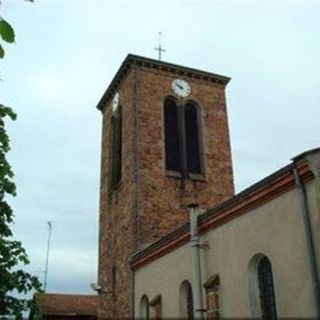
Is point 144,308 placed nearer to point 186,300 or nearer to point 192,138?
point 186,300

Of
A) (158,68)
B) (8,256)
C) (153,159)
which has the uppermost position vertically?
(158,68)

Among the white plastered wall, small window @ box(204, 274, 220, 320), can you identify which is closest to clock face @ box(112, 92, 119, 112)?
the white plastered wall

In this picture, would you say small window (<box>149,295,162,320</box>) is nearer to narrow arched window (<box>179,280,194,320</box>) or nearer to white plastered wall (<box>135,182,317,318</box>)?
white plastered wall (<box>135,182,317,318</box>)

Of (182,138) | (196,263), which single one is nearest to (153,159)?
(182,138)

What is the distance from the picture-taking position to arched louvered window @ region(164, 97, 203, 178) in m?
24.8

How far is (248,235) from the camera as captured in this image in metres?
14.1

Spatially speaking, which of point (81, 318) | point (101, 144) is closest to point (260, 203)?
point (101, 144)

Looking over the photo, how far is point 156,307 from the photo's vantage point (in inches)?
754

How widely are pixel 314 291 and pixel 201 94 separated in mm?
16718

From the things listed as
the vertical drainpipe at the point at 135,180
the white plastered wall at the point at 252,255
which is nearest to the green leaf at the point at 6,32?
the white plastered wall at the point at 252,255

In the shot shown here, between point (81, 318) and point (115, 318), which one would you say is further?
point (81, 318)

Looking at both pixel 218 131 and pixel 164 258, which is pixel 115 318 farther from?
pixel 218 131

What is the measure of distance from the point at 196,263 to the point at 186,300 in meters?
1.91

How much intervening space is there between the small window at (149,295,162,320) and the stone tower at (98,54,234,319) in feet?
7.51
